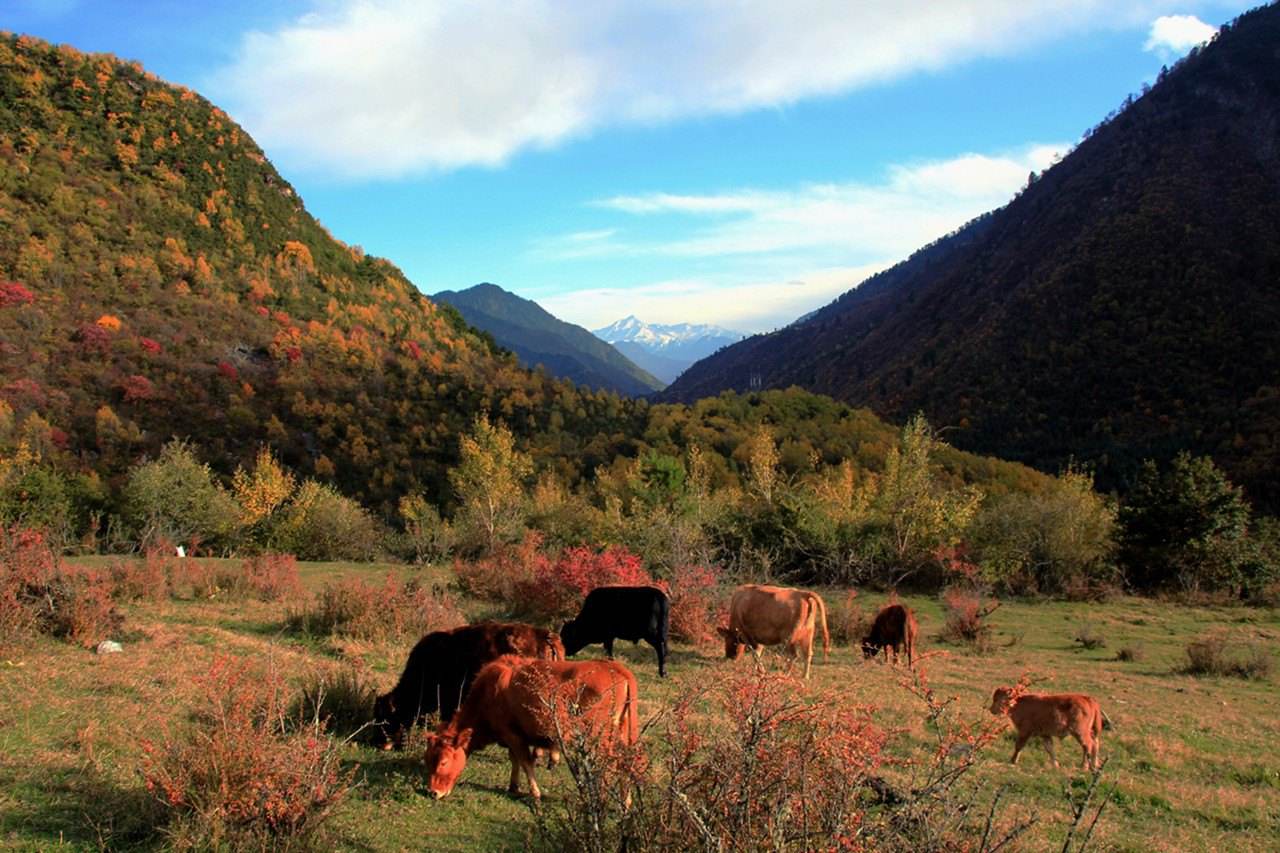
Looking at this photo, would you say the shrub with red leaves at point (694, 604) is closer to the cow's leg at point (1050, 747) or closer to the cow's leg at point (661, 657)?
the cow's leg at point (661, 657)

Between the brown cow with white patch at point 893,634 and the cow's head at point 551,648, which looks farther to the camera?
the brown cow with white patch at point 893,634

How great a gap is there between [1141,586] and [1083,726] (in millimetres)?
23260

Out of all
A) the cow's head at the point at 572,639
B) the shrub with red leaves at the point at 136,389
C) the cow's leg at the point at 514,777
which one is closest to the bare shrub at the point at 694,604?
the cow's head at the point at 572,639

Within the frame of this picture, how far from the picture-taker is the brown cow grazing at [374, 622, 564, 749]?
22.8 ft

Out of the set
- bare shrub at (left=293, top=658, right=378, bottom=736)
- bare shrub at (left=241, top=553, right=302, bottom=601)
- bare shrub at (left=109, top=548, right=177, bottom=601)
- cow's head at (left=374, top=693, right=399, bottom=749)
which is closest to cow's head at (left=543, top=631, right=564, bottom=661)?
cow's head at (left=374, top=693, right=399, bottom=749)

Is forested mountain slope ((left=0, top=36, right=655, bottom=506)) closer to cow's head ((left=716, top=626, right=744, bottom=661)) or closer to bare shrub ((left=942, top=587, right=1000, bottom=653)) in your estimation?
bare shrub ((left=942, top=587, right=1000, bottom=653))

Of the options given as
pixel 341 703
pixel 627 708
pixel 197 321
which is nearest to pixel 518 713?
pixel 627 708

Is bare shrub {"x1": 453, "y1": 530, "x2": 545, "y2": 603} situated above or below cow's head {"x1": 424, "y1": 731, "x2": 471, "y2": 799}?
below

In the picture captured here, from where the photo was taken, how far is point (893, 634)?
13.4 metres

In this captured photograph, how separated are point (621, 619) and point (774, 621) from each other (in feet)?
7.94

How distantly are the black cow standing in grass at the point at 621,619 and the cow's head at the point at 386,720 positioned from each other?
487 cm

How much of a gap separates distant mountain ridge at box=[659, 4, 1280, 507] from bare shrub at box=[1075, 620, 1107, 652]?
100ft

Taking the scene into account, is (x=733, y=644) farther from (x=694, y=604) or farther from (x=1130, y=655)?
(x=1130, y=655)

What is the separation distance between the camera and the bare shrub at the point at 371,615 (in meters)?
11.9
